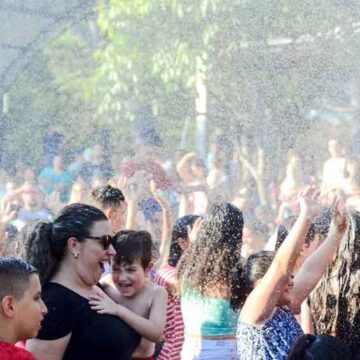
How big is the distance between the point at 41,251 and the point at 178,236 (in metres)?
1.99

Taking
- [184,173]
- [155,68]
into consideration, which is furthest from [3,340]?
[155,68]

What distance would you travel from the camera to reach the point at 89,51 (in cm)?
1564

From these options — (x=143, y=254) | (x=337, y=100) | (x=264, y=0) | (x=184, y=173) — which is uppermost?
(x=264, y=0)

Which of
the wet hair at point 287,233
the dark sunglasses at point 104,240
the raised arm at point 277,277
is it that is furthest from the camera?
the wet hair at point 287,233

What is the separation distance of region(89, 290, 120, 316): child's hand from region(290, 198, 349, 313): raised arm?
0.78m

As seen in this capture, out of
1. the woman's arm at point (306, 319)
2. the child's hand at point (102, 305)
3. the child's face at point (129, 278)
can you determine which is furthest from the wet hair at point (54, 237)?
the woman's arm at point (306, 319)

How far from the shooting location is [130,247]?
5141 millimetres

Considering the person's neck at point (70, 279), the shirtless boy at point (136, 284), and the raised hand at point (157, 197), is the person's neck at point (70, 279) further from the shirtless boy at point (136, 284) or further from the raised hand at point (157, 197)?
the raised hand at point (157, 197)

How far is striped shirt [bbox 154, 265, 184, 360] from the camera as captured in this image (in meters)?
6.03

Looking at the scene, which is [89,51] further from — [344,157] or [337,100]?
[344,157]

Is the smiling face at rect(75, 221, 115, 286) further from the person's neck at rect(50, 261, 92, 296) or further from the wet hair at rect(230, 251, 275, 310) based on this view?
the wet hair at rect(230, 251, 275, 310)

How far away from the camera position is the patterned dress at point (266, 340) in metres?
4.63

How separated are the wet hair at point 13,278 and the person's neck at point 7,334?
0.32 ft

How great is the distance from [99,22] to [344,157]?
11.9 ft
